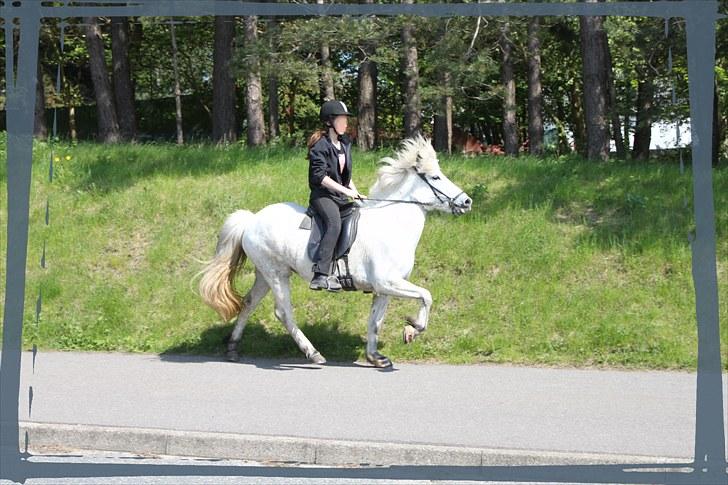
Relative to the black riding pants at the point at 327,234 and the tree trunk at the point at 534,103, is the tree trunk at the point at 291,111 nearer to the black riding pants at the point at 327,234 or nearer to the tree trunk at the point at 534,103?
the tree trunk at the point at 534,103

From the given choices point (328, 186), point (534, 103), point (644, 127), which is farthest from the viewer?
point (534, 103)

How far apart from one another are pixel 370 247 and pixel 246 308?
176 cm

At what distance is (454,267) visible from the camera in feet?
41.6

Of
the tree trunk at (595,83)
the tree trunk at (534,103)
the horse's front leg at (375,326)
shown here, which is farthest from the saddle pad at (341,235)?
the tree trunk at (534,103)

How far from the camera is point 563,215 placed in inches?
543

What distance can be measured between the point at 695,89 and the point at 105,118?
1879 cm

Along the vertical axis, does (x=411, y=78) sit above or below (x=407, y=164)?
above

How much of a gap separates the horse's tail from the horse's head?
1.75 m

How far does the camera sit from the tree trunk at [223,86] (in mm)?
23094

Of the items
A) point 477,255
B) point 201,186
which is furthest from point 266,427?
point 201,186

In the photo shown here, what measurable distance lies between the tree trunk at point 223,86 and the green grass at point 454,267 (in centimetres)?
719

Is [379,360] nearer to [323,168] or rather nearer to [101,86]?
[323,168]

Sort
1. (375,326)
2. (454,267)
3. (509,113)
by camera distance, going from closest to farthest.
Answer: (375,326) → (454,267) → (509,113)

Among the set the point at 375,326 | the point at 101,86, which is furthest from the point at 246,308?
the point at 101,86
